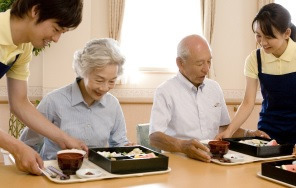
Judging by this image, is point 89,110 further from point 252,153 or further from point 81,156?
point 252,153

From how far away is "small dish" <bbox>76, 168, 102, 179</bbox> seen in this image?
1.52 meters

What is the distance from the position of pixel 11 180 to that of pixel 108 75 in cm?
81

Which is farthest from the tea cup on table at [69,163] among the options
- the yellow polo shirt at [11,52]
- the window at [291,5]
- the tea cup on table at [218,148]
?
the window at [291,5]

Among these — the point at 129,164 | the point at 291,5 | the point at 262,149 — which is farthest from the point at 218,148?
the point at 291,5

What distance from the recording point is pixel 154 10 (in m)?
4.96

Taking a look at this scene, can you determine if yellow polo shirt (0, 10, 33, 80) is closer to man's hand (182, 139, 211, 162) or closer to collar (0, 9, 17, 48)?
collar (0, 9, 17, 48)

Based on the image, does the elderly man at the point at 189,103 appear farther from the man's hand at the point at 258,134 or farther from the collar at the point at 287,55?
the collar at the point at 287,55

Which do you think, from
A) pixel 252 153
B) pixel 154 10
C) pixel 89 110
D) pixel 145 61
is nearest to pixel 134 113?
pixel 145 61

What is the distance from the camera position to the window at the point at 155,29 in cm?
488

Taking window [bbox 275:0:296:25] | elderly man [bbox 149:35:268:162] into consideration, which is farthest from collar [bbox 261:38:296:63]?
window [bbox 275:0:296:25]

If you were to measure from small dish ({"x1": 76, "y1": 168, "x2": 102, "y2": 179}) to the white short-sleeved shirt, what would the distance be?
2.81 feet

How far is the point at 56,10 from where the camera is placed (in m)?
1.55

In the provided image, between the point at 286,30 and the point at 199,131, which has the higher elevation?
the point at 286,30

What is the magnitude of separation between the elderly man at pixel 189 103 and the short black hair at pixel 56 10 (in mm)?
968
